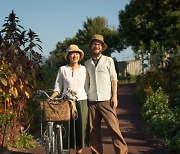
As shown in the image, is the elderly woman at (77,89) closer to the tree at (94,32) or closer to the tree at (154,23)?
the tree at (154,23)

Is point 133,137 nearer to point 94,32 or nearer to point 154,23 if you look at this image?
point 154,23

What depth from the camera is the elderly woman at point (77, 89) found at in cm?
513

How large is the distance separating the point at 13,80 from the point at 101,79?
170 centimetres

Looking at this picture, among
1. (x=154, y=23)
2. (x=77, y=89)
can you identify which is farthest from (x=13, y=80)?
(x=154, y=23)

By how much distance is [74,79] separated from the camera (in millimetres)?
5125

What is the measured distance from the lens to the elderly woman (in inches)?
202

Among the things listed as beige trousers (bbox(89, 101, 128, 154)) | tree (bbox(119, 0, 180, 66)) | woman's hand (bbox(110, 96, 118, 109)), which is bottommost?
beige trousers (bbox(89, 101, 128, 154))

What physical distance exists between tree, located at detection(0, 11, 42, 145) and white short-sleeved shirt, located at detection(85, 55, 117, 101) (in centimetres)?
147

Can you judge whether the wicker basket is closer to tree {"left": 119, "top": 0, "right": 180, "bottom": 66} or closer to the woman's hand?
the woman's hand

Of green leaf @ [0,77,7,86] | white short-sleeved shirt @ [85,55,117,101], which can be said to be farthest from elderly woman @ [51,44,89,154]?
green leaf @ [0,77,7,86]

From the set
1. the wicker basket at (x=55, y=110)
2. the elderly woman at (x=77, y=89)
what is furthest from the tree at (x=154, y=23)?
the wicker basket at (x=55, y=110)

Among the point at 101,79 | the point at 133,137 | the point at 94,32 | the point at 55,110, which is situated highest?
the point at 94,32

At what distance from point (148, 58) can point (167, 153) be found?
40.2ft

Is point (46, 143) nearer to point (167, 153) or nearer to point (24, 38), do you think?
point (167, 153)
